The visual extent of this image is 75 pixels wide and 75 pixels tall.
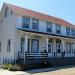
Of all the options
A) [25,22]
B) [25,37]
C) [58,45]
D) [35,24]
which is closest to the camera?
[25,37]

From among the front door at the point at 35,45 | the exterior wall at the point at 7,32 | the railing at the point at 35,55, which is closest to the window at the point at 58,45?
the front door at the point at 35,45

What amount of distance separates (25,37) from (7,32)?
13.9 feet

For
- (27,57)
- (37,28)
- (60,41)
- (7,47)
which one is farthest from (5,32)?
(60,41)

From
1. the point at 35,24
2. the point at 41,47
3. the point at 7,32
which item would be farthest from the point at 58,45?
the point at 7,32

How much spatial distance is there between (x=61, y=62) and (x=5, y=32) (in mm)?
8815

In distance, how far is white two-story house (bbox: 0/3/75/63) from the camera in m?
26.0

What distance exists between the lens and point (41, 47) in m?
29.5

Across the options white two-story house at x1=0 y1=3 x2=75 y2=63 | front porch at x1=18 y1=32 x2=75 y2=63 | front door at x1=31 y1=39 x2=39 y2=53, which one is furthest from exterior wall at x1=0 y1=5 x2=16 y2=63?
front door at x1=31 y1=39 x2=39 y2=53

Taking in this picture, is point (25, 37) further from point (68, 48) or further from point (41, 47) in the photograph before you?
point (68, 48)

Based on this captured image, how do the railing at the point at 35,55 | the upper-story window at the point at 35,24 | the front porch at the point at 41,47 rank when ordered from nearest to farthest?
1. the railing at the point at 35,55
2. the front porch at the point at 41,47
3. the upper-story window at the point at 35,24

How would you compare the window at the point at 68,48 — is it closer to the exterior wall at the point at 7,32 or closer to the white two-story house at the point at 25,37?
the white two-story house at the point at 25,37

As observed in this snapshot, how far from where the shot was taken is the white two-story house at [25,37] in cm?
2603

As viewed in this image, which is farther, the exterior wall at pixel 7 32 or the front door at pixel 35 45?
the front door at pixel 35 45

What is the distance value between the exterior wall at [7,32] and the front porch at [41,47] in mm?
1246
